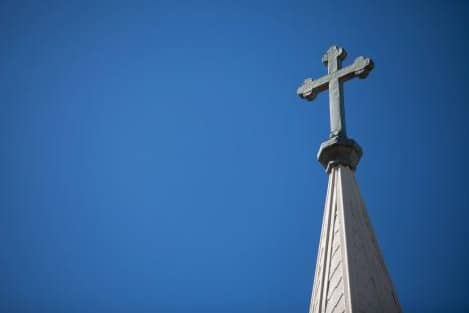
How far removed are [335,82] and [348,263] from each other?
373 cm

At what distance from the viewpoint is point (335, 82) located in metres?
9.23

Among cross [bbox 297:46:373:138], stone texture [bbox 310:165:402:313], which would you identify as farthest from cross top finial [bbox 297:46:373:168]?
stone texture [bbox 310:165:402:313]

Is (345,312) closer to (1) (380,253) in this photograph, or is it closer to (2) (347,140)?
(1) (380,253)

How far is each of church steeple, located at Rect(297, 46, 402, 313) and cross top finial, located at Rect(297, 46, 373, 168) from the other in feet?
0.05

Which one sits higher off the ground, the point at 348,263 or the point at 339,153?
the point at 339,153

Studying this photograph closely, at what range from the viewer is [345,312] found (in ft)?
19.1

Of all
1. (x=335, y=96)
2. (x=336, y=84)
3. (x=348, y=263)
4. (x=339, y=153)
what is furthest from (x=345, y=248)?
(x=336, y=84)

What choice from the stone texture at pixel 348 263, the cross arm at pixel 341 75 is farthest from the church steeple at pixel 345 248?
the cross arm at pixel 341 75

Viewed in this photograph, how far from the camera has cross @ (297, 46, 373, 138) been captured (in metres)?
8.46

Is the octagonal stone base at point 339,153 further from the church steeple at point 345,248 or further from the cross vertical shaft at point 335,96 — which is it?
the cross vertical shaft at point 335,96

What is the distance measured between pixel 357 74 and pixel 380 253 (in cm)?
343

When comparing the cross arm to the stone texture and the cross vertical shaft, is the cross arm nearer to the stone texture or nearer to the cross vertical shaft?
the cross vertical shaft

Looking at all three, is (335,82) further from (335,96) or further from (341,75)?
(335,96)

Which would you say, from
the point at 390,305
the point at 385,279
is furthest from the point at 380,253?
the point at 390,305
